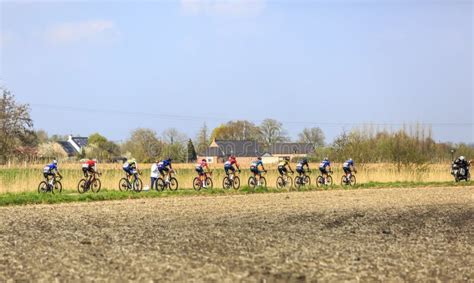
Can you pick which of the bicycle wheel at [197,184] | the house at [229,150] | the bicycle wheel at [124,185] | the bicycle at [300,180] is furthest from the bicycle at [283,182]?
the house at [229,150]

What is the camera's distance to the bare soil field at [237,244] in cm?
914

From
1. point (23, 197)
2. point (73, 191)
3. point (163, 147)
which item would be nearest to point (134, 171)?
point (73, 191)

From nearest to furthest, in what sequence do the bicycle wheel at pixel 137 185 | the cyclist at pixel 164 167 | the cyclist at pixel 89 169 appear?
1. the cyclist at pixel 89 169
2. the bicycle wheel at pixel 137 185
3. the cyclist at pixel 164 167

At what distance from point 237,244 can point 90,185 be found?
18798mm

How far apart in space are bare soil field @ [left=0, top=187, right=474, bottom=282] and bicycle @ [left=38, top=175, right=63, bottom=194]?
26.1 feet

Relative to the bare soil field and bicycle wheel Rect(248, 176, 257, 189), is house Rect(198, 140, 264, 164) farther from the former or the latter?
the bare soil field

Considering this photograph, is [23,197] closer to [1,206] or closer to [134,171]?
[1,206]

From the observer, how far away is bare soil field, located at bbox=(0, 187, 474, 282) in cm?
914

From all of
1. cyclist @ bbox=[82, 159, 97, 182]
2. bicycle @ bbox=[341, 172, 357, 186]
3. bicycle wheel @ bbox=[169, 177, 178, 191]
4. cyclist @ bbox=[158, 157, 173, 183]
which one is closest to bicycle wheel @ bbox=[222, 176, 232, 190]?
bicycle wheel @ bbox=[169, 177, 178, 191]

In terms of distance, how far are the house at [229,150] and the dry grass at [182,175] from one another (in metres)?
48.7

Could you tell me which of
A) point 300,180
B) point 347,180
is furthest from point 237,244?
point 347,180

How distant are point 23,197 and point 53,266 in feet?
51.4

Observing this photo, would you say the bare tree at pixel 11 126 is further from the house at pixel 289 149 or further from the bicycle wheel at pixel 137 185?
the house at pixel 289 149

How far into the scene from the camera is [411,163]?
45031mm
